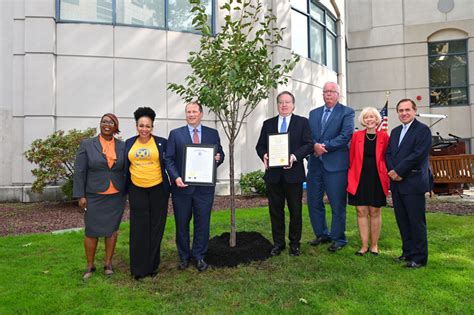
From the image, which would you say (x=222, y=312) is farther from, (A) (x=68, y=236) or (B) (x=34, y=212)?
(B) (x=34, y=212)

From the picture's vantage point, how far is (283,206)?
5.50 m

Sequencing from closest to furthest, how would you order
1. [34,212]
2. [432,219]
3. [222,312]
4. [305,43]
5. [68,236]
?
[222,312]
[68,236]
[432,219]
[34,212]
[305,43]

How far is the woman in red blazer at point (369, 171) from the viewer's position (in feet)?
17.2

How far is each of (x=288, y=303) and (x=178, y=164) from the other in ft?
6.75

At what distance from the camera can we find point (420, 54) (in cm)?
2148

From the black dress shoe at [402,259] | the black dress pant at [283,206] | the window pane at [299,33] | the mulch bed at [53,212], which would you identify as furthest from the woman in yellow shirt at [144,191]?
the window pane at [299,33]

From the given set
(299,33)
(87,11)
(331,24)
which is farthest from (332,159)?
(331,24)

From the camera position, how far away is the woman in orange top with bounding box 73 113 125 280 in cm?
458

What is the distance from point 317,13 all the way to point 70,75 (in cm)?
1036

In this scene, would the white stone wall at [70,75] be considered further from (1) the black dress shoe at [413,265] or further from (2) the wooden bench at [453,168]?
(1) the black dress shoe at [413,265]

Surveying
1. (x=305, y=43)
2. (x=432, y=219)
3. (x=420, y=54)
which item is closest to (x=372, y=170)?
(x=432, y=219)

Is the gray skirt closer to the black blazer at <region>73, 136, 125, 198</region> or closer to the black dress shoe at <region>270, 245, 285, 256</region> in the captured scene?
the black blazer at <region>73, 136, 125, 198</region>

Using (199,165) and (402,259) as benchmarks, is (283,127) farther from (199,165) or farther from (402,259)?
(402,259)

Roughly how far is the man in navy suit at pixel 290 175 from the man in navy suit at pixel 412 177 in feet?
3.64
